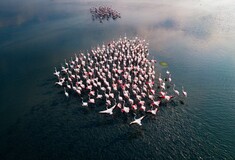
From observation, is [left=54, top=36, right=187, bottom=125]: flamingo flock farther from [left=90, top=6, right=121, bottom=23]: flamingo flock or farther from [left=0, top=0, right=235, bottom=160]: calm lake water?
[left=90, top=6, right=121, bottom=23]: flamingo flock

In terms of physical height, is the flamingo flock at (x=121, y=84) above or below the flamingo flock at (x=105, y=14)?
below

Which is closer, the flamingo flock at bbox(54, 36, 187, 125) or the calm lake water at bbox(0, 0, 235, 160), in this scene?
the calm lake water at bbox(0, 0, 235, 160)

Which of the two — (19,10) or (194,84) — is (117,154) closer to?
(194,84)

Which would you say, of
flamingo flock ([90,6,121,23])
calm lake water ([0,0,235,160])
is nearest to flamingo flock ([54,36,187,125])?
calm lake water ([0,0,235,160])

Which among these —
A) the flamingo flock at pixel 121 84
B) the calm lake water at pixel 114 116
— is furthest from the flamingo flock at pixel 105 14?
the flamingo flock at pixel 121 84

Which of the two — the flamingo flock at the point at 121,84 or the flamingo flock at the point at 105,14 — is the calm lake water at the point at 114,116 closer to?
the flamingo flock at the point at 121,84
